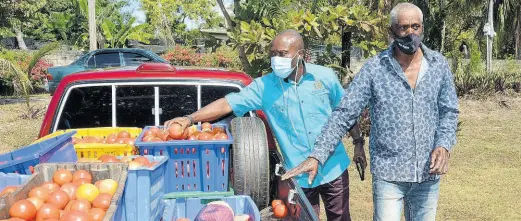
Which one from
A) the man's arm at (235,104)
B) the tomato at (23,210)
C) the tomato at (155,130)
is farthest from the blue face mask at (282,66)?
the tomato at (23,210)

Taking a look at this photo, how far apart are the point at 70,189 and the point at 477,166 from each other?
7577 mm

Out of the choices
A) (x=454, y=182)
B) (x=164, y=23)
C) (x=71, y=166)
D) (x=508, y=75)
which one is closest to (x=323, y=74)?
(x=71, y=166)

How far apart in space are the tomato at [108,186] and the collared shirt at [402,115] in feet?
3.92

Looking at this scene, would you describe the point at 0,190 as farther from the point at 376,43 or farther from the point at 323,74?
the point at 376,43

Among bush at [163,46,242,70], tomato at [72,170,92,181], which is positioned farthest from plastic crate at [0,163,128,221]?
bush at [163,46,242,70]

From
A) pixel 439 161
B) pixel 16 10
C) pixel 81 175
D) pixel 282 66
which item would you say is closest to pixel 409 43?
pixel 439 161

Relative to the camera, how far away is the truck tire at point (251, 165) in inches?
140

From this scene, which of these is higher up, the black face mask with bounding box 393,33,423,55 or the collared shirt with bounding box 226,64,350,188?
the black face mask with bounding box 393,33,423,55

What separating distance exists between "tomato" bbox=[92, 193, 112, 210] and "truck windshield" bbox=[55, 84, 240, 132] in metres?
1.89

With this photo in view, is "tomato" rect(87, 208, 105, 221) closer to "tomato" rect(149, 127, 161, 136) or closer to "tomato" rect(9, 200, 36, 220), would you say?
"tomato" rect(9, 200, 36, 220)

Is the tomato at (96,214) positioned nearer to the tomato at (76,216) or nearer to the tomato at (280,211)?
the tomato at (76,216)

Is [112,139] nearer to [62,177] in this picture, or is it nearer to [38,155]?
[38,155]

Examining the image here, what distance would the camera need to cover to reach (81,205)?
2689 mm

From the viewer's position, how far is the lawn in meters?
6.79
